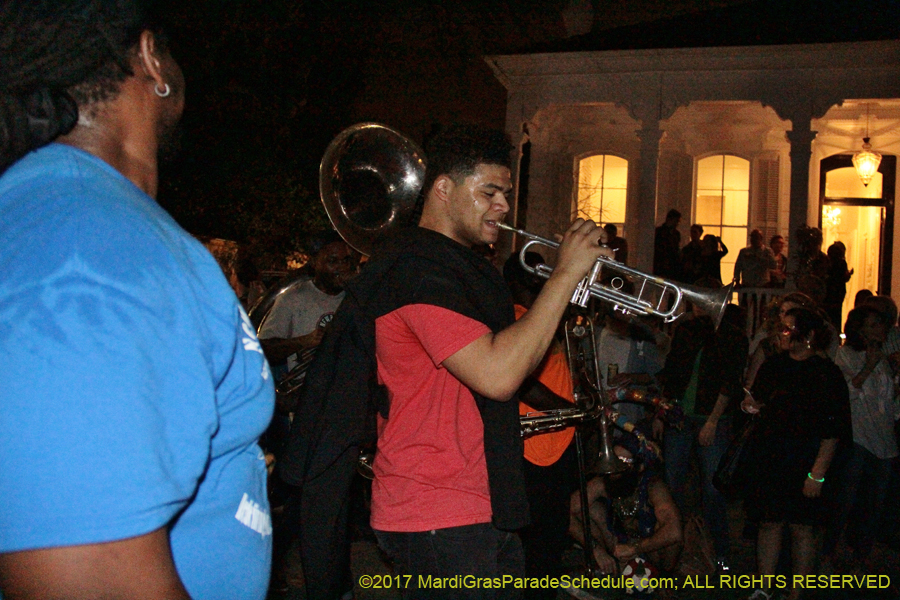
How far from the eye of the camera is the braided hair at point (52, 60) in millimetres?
1047

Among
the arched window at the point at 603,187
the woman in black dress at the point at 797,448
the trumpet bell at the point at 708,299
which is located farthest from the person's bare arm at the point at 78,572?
the arched window at the point at 603,187

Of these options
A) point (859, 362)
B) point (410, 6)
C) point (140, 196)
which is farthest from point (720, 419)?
point (410, 6)

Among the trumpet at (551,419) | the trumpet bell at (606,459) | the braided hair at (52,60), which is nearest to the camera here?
the braided hair at (52,60)

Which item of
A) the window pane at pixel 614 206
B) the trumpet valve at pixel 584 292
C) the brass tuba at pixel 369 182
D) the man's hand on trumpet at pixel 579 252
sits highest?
the window pane at pixel 614 206

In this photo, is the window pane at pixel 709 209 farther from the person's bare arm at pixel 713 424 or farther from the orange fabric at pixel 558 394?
the orange fabric at pixel 558 394

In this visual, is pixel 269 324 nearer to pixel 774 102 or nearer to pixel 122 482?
pixel 122 482

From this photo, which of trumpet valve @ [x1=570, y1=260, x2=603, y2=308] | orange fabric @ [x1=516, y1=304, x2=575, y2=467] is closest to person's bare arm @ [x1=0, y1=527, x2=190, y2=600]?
trumpet valve @ [x1=570, y1=260, x2=603, y2=308]

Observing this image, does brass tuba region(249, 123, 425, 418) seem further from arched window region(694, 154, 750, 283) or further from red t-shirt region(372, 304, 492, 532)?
arched window region(694, 154, 750, 283)

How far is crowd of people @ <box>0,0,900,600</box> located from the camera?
0.90 metres

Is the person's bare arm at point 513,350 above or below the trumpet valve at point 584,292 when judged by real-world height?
below

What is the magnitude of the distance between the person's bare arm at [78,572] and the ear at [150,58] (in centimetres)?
70

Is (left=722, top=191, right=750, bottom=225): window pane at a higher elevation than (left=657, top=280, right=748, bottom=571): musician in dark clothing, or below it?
higher

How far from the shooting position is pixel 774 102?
1280 centimetres

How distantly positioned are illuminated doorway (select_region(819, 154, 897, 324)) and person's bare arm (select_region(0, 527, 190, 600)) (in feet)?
50.9
